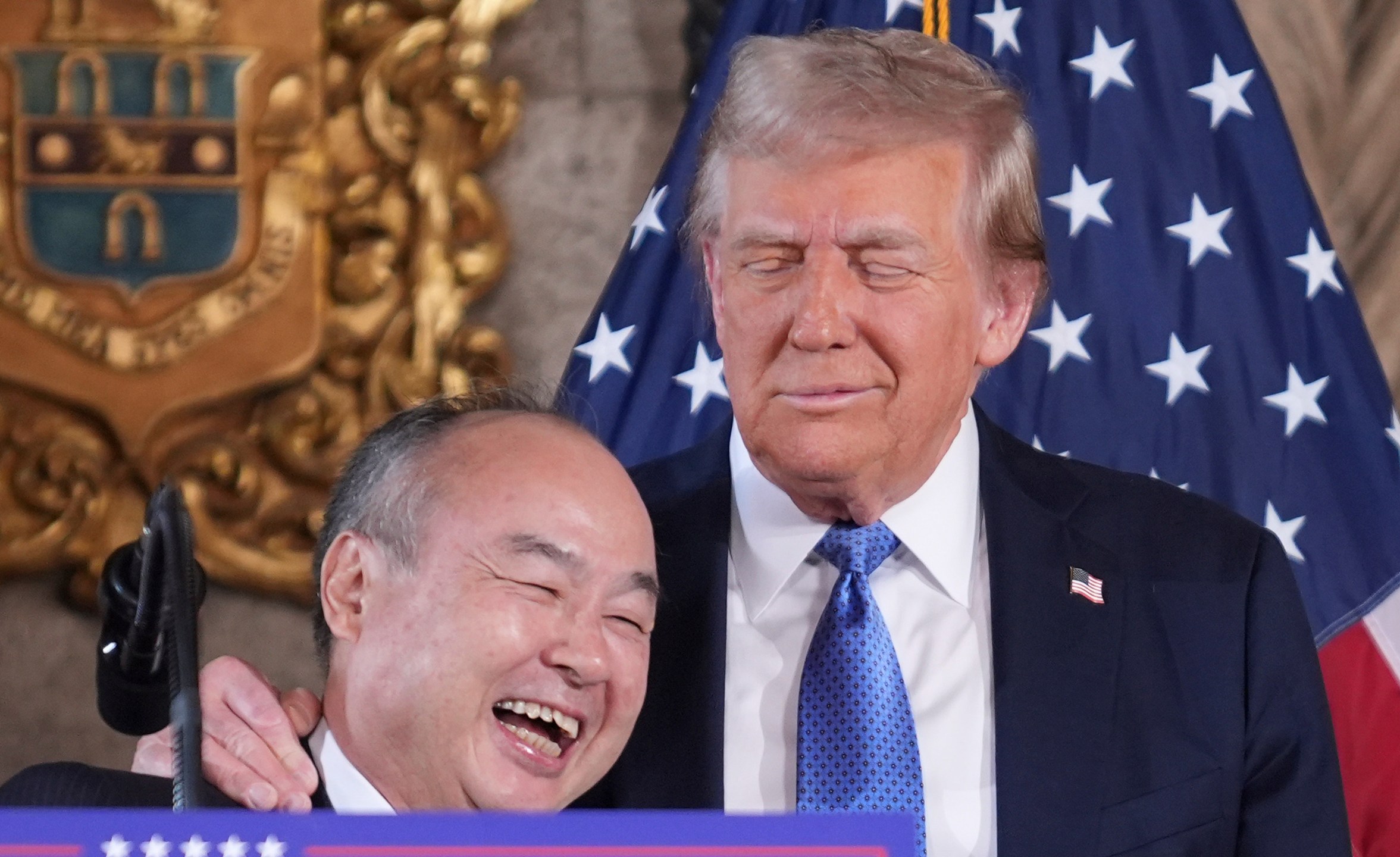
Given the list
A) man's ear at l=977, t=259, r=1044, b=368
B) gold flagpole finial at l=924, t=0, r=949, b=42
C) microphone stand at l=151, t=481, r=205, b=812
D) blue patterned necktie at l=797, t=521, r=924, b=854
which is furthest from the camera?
gold flagpole finial at l=924, t=0, r=949, b=42

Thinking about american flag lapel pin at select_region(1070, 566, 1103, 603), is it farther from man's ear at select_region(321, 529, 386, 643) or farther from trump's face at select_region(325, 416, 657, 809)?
man's ear at select_region(321, 529, 386, 643)

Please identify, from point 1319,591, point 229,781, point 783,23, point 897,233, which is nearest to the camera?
point 229,781

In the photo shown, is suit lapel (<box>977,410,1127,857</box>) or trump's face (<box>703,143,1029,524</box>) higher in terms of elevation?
trump's face (<box>703,143,1029,524</box>)

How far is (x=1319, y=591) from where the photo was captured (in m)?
2.79

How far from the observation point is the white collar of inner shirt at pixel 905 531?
1971 millimetres

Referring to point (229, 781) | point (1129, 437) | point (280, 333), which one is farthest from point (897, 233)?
point (280, 333)

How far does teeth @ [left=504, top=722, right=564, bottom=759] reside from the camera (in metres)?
1.61

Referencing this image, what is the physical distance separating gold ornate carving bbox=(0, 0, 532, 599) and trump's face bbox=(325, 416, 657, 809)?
4.36 ft

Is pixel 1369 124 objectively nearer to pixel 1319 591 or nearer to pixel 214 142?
pixel 1319 591

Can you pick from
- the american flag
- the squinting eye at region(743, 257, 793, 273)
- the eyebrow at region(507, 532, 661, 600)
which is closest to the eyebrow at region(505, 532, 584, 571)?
the eyebrow at region(507, 532, 661, 600)

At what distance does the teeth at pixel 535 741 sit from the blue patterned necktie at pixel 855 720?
0.34 metres

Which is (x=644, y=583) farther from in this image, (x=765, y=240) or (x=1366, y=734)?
(x=1366, y=734)

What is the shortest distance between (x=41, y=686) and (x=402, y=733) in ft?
5.72

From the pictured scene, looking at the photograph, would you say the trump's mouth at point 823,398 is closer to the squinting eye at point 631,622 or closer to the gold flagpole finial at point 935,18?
the squinting eye at point 631,622
